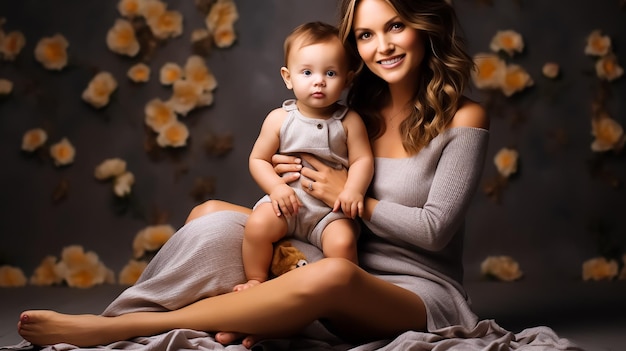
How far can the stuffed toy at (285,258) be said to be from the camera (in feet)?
8.59

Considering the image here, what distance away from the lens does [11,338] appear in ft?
9.71

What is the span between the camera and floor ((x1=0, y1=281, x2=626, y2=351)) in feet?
9.80

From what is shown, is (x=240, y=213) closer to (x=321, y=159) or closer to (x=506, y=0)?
(x=321, y=159)

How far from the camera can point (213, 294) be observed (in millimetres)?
2617

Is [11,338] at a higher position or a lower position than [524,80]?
lower

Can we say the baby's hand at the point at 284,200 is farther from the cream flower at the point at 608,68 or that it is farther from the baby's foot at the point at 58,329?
the cream flower at the point at 608,68

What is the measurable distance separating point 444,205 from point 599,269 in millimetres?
1730

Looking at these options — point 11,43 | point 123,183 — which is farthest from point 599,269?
point 11,43

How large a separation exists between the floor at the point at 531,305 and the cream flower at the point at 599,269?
2.3 inches

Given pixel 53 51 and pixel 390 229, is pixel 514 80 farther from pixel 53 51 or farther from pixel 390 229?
pixel 53 51

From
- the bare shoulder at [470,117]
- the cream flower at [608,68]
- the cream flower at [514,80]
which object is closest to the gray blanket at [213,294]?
the bare shoulder at [470,117]

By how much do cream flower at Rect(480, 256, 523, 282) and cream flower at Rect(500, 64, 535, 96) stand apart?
745 mm

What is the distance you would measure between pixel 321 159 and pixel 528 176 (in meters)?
1.55

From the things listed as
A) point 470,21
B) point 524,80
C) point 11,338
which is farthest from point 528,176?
point 11,338
